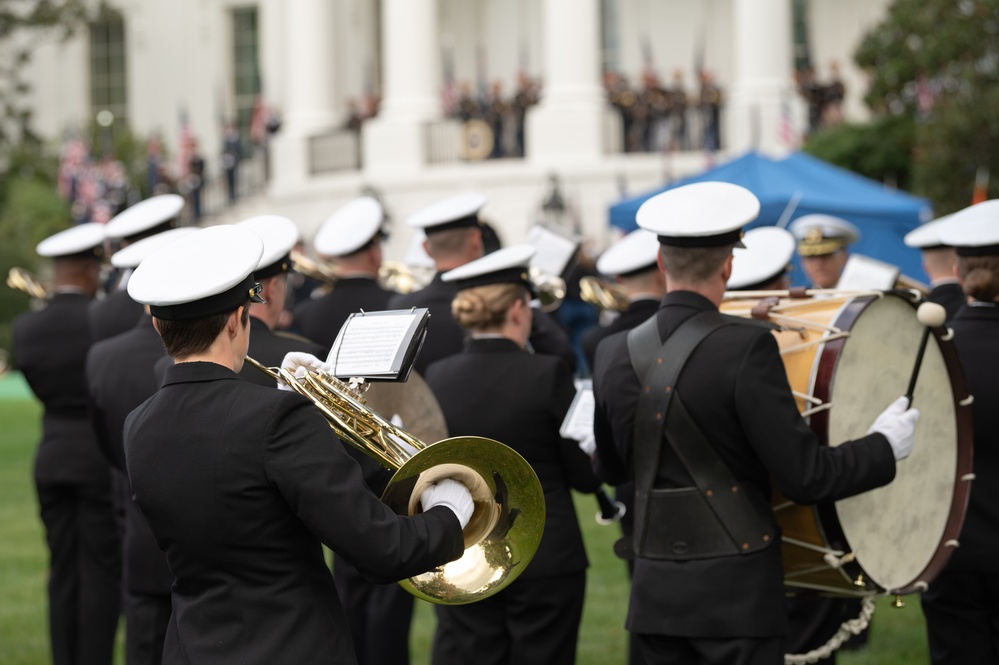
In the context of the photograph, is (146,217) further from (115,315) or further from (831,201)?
(831,201)

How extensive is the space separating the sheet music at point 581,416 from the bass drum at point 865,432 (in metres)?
0.63

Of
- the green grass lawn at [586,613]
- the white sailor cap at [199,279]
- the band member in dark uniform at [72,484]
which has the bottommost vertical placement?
the green grass lawn at [586,613]

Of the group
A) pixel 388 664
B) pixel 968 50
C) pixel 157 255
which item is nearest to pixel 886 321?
pixel 157 255

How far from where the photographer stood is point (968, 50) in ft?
70.1

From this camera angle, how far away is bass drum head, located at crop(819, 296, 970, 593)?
4738 mm

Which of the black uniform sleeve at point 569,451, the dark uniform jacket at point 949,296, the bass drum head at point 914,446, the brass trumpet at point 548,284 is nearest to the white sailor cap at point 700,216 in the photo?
the bass drum head at point 914,446

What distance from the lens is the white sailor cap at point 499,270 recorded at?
5.51 meters

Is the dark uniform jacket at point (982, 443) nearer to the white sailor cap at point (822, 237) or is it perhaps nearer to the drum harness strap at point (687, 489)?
the drum harness strap at point (687, 489)

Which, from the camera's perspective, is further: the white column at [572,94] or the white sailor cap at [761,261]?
the white column at [572,94]

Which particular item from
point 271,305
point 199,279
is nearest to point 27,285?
point 271,305

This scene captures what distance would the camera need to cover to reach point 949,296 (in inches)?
261

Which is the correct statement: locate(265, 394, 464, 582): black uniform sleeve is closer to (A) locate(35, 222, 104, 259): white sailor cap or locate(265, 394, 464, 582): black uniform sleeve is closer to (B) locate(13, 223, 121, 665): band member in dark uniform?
(B) locate(13, 223, 121, 665): band member in dark uniform

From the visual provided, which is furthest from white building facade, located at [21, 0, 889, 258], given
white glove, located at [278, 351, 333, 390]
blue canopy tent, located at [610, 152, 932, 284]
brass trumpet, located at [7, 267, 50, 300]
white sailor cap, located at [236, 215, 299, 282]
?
white glove, located at [278, 351, 333, 390]

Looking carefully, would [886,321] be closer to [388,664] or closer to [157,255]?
[157,255]
